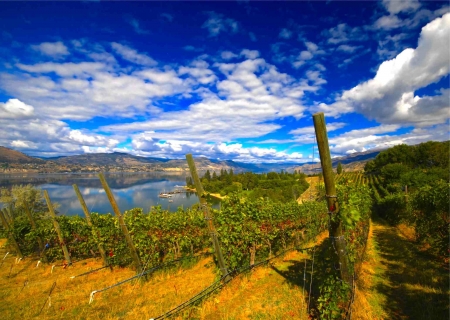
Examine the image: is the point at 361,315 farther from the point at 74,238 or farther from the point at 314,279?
the point at 74,238

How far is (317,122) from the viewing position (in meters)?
4.14

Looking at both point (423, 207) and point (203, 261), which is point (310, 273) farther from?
point (423, 207)

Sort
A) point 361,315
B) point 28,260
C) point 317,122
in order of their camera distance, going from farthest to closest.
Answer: point 28,260 < point 361,315 < point 317,122

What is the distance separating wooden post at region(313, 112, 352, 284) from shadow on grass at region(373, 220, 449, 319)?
3.04 metres

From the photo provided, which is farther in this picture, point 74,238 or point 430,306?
point 74,238

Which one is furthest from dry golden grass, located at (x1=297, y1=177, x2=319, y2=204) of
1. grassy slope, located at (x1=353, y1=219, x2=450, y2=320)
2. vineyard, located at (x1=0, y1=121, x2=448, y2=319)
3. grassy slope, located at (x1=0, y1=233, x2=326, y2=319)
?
grassy slope, located at (x1=0, y1=233, x2=326, y2=319)

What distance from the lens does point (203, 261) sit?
10688 millimetres

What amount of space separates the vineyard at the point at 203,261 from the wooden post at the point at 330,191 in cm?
3

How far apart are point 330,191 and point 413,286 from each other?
614 cm

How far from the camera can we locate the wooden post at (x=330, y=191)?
4160 millimetres

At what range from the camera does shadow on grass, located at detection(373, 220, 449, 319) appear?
578cm

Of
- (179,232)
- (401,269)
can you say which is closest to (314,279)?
(401,269)

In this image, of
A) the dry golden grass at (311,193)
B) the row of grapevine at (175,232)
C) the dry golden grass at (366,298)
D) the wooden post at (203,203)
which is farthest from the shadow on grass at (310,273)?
the dry golden grass at (311,193)

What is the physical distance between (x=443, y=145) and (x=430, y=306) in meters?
76.2
